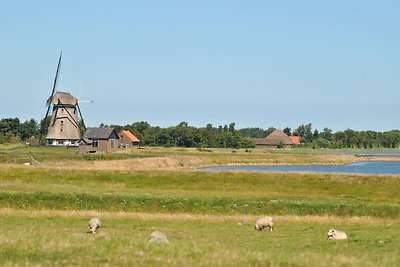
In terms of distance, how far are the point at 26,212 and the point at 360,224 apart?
1798 cm

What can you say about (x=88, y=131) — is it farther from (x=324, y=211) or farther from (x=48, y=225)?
(x=48, y=225)

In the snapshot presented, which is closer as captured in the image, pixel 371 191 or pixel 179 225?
pixel 179 225

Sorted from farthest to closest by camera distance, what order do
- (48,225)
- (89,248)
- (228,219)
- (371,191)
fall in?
1. (371,191)
2. (228,219)
3. (48,225)
4. (89,248)

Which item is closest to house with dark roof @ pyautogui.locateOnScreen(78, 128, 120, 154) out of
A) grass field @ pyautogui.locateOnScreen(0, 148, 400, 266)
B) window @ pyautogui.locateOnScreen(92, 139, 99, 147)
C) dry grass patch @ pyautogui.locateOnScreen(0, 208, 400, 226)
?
window @ pyautogui.locateOnScreen(92, 139, 99, 147)

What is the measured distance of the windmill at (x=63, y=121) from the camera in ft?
468

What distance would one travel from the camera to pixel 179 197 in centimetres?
4825

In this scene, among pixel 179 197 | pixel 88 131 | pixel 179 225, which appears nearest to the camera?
pixel 179 225

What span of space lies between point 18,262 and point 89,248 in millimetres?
2025

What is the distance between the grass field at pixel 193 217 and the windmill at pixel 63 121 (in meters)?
43.4

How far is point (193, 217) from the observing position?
38.6 m

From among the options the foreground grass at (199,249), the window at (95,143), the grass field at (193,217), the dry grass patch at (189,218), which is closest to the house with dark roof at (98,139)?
the window at (95,143)

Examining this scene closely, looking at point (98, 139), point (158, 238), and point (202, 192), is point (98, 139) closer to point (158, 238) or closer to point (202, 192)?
point (202, 192)

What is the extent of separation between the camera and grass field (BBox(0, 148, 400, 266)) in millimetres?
17141

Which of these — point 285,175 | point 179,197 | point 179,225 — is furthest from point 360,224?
point 285,175
